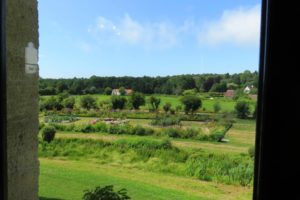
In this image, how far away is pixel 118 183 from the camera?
2.69 metres

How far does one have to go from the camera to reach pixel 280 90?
0.47m

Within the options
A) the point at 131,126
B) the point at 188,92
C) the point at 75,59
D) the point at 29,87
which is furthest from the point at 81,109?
the point at 29,87

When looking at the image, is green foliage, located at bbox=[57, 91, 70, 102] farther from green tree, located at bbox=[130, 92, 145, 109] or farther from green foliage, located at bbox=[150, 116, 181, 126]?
green foliage, located at bbox=[150, 116, 181, 126]

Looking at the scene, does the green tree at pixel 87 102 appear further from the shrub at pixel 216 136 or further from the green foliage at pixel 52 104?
the shrub at pixel 216 136

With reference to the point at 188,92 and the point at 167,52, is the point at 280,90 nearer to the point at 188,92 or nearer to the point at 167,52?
the point at 188,92

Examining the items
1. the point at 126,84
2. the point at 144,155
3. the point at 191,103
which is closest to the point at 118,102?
the point at 126,84

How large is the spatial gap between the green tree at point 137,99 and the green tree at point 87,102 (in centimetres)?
33

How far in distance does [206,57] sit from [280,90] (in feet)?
4.74

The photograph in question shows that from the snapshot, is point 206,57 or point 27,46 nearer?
point 27,46

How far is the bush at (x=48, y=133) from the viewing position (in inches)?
106

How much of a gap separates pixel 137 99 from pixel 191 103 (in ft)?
1.53

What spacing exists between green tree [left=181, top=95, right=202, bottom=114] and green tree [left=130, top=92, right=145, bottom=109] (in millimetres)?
337

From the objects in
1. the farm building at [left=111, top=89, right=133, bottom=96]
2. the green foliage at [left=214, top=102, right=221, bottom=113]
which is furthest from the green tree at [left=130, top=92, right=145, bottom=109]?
the green foliage at [left=214, top=102, right=221, bottom=113]

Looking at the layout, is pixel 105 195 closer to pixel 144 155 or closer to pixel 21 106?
pixel 144 155
